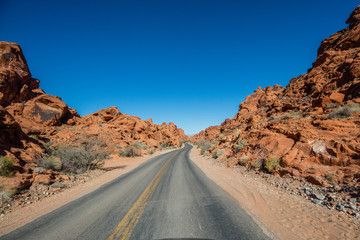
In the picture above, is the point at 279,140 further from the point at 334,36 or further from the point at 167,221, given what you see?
the point at 334,36

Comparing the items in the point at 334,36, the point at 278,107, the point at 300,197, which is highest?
the point at 334,36

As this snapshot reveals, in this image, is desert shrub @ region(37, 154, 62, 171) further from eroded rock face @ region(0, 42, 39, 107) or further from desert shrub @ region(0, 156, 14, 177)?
eroded rock face @ region(0, 42, 39, 107)

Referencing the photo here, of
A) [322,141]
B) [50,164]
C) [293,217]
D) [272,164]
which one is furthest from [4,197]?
[322,141]

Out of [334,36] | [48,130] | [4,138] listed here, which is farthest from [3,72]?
[334,36]

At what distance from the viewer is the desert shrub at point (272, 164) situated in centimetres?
791

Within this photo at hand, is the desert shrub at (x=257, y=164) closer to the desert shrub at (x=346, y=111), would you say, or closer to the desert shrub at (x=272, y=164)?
the desert shrub at (x=272, y=164)

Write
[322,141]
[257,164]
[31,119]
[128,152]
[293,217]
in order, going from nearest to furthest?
1. [293,217]
2. [322,141]
3. [257,164]
4. [31,119]
5. [128,152]

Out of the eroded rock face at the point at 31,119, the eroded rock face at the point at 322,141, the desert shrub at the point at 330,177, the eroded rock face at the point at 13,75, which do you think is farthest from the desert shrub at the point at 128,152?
the desert shrub at the point at 330,177

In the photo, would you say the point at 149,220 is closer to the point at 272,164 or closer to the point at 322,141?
the point at 272,164

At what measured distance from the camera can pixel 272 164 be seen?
8.04 m

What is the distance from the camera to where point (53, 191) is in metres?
7.77

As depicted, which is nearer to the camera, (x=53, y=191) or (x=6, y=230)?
(x=6, y=230)

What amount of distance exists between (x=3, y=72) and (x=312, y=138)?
36.0 metres

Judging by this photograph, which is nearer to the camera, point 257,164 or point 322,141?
point 322,141
